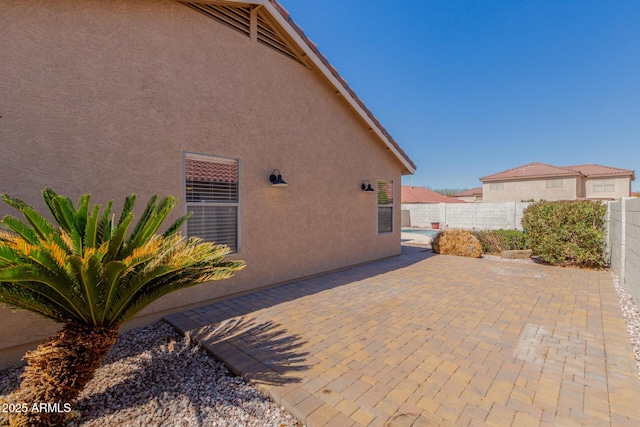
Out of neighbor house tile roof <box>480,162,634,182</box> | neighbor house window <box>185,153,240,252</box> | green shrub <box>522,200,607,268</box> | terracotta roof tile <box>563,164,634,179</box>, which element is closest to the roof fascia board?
neighbor house window <box>185,153,240,252</box>

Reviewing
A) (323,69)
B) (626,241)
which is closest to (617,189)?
(626,241)

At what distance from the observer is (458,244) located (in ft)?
44.9

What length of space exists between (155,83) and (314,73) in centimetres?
479

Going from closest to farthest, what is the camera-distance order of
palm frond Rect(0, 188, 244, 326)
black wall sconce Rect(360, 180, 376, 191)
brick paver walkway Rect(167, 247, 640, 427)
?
palm frond Rect(0, 188, 244, 326)
brick paver walkway Rect(167, 247, 640, 427)
black wall sconce Rect(360, 180, 376, 191)

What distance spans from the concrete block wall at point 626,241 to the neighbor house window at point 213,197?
9168mm

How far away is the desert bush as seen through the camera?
13312 mm

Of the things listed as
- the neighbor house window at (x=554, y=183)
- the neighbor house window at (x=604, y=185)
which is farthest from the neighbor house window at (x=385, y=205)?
the neighbor house window at (x=604, y=185)

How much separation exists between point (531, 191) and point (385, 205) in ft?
123

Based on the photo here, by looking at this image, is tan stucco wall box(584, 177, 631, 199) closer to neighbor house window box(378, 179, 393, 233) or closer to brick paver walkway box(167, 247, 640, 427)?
neighbor house window box(378, 179, 393, 233)

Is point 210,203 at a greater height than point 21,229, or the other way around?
point 210,203

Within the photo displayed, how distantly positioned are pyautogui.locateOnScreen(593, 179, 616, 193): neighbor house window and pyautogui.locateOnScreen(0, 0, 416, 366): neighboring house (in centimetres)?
4873

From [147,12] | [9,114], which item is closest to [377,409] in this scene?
[9,114]

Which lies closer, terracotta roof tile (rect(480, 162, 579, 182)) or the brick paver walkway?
the brick paver walkway

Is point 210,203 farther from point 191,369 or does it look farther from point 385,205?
point 385,205
